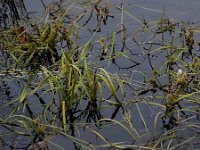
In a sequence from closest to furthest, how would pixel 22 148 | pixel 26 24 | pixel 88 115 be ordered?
pixel 22 148, pixel 88 115, pixel 26 24

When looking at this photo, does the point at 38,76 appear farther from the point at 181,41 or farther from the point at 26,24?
the point at 181,41

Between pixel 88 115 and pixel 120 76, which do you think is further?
pixel 120 76

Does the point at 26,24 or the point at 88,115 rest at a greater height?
the point at 26,24

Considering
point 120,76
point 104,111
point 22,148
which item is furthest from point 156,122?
point 22,148

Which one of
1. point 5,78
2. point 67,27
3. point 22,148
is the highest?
point 67,27

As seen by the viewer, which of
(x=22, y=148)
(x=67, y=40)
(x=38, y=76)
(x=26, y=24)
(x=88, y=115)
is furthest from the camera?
(x=26, y=24)

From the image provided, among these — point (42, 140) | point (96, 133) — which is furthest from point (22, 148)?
point (96, 133)

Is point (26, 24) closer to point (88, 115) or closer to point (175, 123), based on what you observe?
point (88, 115)
